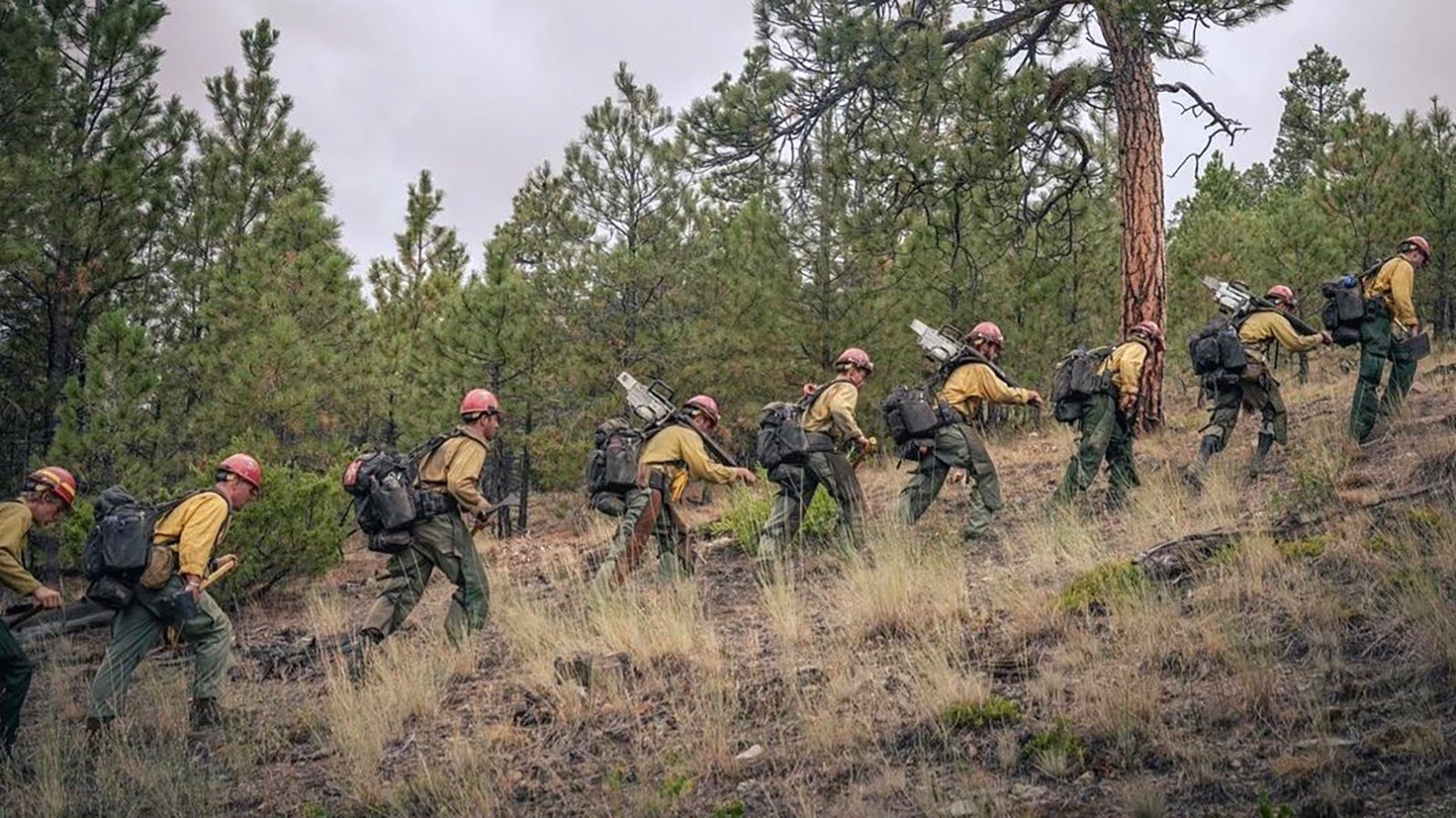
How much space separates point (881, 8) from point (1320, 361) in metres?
11.8

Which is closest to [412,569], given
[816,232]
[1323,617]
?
[1323,617]

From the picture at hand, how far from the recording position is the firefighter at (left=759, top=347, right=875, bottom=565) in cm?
917

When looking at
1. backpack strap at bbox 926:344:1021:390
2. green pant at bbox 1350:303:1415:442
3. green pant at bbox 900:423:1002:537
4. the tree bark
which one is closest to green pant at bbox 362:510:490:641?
green pant at bbox 900:423:1002:537

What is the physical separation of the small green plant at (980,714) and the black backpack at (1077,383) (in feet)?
17.0

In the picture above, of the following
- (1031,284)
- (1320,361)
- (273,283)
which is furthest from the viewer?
(1320,361)

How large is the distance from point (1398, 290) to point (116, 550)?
33.0 ft

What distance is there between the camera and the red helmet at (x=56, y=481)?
6223mm

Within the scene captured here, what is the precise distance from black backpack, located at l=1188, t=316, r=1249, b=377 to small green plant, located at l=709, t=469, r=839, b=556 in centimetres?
358

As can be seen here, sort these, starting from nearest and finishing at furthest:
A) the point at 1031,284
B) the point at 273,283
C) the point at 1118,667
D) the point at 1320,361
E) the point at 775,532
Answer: the point at 1118,667, the point at 775,532, the point at 273,283, the point at 1031,284, the point at 1320,361

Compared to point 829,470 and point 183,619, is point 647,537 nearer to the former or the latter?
point 829,470

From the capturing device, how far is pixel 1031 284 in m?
14.5

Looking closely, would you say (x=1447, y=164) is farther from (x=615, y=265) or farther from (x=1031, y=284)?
(x=615, y=265)

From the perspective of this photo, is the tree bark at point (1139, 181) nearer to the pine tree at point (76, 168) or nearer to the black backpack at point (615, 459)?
the black backpack at point (615, 459)

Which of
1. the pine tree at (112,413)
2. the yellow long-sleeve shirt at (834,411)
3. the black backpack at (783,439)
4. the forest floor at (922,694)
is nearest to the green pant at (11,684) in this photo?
the forest floor at (922,694)
